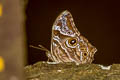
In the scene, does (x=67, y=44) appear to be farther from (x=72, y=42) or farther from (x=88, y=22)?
(x=88, y=22)

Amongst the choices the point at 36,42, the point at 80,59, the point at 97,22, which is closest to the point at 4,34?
the point at 80,59

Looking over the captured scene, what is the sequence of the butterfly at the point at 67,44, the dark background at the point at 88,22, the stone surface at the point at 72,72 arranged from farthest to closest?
1. the dark background at the point at 88,22
2. the butterfly at the point at 67,44
3. the stone surface at the point at 72,72

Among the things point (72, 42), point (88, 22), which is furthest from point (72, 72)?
point (88, 22)

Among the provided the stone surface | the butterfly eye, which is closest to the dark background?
the butterfly eye

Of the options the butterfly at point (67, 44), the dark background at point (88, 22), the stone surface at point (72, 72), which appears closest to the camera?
the stone surface at point (72, 72)

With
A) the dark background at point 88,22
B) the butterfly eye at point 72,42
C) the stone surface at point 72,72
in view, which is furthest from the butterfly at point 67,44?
the dark background at point 88,22

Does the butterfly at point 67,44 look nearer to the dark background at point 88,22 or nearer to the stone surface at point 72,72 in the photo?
the stone surface at point 72,72
